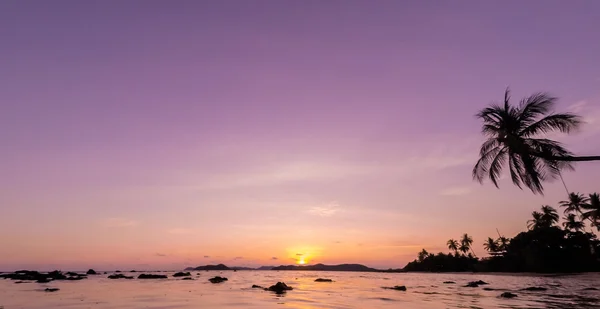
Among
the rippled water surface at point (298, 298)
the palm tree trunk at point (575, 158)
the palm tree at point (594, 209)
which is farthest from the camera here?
the palm tree at point (594, 209)

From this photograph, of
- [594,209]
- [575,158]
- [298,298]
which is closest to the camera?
[575,158]

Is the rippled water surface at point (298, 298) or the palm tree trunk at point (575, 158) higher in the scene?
the palm tree trunk at point (575, 158)

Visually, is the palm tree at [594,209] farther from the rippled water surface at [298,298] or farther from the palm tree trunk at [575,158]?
the palm tree trunk at [575,158]

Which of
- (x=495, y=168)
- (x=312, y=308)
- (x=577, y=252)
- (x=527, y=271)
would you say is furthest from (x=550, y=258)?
(x=312, y=308)

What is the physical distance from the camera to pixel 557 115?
73.4 ft

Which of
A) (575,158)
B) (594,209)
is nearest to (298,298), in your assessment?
(575,158)

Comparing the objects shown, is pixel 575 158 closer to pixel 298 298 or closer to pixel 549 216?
pixel 298 298

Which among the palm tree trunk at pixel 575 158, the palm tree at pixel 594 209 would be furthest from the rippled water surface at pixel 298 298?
the palm tree at pixel 594 209

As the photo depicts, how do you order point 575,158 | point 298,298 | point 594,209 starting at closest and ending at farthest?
1. point 575,158
2. point 298,298
3. point 594,209

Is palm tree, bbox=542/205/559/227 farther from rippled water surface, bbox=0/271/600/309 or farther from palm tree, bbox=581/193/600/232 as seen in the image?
rippled water surface, bbox=0/271/600/309

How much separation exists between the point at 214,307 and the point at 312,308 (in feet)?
20.6

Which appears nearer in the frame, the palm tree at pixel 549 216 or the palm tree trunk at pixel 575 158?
the palm tree trunk at pixel 575 158

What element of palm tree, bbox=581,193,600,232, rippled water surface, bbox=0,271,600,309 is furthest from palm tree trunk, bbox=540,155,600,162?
palm tree, bbox=581,193,600,232

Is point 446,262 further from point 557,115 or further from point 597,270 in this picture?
point 557,115
